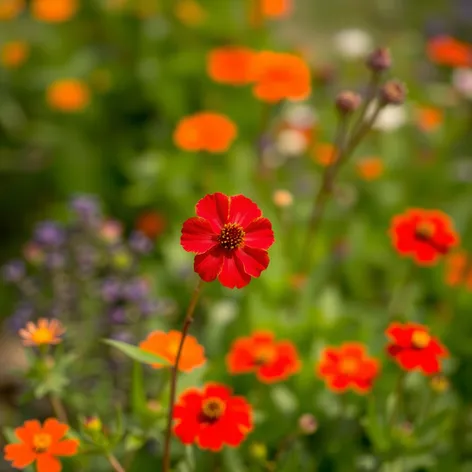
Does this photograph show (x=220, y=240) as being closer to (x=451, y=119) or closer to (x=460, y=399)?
(x=460, y=399)

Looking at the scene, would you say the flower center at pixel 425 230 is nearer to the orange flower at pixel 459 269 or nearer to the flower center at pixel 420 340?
the flower center at pixel 420 340

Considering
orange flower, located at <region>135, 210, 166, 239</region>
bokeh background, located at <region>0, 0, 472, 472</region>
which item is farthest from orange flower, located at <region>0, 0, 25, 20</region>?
orange flower, located at <region>135, 210, 166, 239</region>

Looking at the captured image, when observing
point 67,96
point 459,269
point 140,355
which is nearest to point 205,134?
point 67,96

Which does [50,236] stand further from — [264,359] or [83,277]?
[264,359]

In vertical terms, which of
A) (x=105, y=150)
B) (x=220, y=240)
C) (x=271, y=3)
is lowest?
(x=105, y=150)

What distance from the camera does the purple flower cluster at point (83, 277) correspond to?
1354 millimetres

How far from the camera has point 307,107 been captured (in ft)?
7.47

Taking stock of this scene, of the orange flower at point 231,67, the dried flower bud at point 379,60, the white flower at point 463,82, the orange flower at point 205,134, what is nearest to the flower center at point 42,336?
the dried flower bud at point 379,60

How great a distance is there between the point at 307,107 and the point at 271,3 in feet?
1.15

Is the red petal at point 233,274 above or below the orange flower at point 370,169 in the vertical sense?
above

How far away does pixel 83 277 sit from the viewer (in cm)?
144

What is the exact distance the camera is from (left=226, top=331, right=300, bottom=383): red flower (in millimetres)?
1099

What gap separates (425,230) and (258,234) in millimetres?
509

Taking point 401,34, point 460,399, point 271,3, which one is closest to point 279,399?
point 460,399
